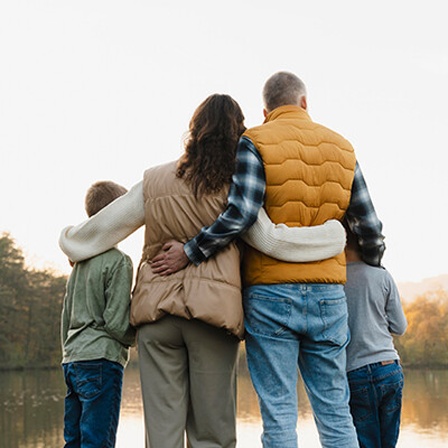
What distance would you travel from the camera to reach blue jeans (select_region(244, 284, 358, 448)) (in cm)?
283

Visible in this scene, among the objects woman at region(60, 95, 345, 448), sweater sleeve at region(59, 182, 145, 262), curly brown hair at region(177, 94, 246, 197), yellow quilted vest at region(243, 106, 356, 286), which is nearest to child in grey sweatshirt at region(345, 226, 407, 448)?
yellow quilted vest at region(243, 106, 356, 286)

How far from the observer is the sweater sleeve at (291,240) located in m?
2.87

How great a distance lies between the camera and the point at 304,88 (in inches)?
126

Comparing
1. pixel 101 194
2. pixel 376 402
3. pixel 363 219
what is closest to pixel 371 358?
pixel 376 402

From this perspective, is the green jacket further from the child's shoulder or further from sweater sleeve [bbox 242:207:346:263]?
sweater sleeve [bbox 242:207:346:263]

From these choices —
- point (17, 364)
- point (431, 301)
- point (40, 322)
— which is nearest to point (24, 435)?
point (40, 322)

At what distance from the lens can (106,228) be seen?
326 cm

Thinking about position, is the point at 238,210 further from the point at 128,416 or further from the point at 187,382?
the point at 128,416

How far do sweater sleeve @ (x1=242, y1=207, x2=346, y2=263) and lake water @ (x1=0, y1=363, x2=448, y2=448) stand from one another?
1966 centimetres

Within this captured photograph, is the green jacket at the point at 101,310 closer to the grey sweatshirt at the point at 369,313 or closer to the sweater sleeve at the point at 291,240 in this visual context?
the sweater sleeve at the point at 291,240

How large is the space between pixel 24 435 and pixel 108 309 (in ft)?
70.8

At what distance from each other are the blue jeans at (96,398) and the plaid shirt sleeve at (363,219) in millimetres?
1151

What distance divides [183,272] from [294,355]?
500mm

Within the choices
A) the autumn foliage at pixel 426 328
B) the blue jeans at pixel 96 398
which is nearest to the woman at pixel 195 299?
the blue jeans at pixel 96 398
